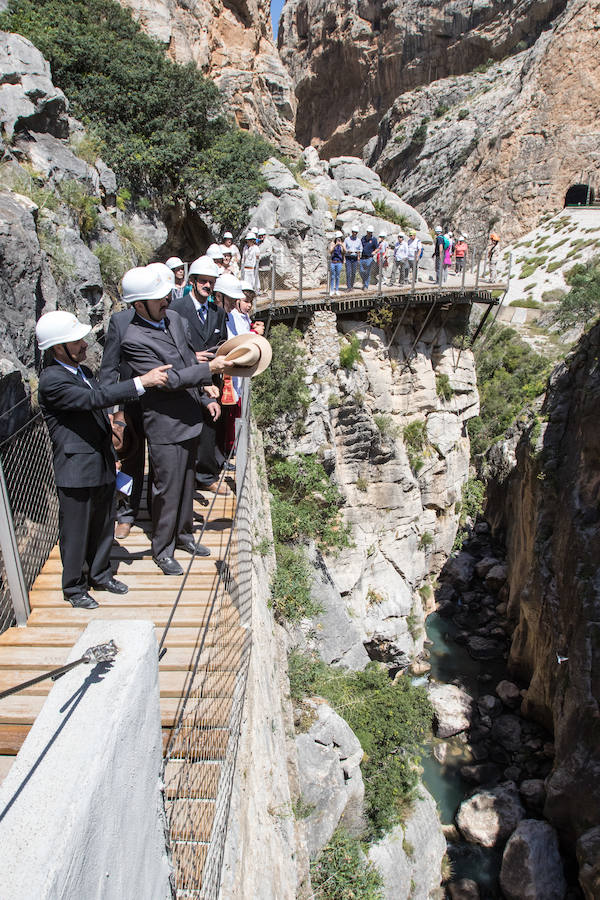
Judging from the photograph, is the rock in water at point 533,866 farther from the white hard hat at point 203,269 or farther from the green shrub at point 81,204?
the green shrub at point 81,204

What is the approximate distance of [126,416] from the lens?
513 centimetres

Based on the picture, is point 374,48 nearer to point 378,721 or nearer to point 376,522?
point 376,522

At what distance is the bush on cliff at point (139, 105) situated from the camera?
14.3 m

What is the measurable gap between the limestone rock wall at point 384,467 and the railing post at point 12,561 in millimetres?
8569

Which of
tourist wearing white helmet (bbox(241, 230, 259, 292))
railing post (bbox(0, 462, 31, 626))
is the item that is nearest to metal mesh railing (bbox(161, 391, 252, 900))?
railing post (bbox(0, 462, 31, 626))

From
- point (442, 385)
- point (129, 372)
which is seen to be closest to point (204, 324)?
point (129, 372)

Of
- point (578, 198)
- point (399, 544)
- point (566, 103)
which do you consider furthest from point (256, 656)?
point (566, 103)

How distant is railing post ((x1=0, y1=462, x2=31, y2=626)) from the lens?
370 centimetres

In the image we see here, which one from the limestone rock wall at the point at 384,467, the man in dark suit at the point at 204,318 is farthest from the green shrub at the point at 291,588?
the man in dark suit at the point at 204,318

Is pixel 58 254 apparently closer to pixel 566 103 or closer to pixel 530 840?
pixel 530 840

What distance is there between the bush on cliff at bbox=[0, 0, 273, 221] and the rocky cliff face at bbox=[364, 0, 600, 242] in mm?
23759

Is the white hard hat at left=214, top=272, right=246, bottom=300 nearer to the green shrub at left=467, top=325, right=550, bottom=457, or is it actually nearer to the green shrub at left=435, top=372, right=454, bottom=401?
the green shrub at left=435, top=372, right=454, bottom=401

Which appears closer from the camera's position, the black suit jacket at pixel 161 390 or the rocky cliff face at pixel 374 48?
the black suit jacket at pixel 161 390

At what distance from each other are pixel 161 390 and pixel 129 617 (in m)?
1.65
